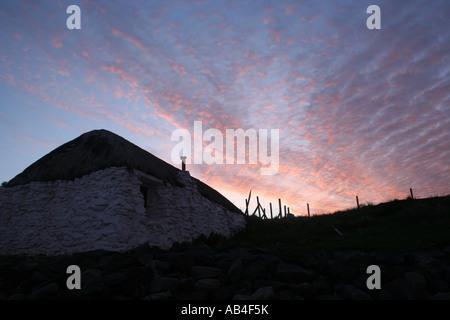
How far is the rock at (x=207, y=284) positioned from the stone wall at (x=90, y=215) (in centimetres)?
448

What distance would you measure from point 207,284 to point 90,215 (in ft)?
18.9

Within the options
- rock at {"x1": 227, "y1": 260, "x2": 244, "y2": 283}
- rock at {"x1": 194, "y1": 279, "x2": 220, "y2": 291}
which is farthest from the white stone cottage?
rock at {"x1": 227, "y1": 260, "x2": 244, "y2": 283}

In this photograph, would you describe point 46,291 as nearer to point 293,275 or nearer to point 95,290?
point 95,290

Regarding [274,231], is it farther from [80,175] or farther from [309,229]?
[80,175]

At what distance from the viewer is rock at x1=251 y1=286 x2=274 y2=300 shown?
17.2 ft

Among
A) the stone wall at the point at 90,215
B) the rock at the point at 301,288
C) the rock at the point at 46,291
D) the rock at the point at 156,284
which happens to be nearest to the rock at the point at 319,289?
the rock at the point at 301,288

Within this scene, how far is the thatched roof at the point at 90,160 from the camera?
36.4 ft

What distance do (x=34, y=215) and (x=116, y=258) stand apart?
564cm

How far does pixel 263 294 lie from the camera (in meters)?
5.30

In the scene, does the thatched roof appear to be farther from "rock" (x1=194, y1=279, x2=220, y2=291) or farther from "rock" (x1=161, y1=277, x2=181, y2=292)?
"rock" (x1=194, y1=279, x2=220, y2=291)

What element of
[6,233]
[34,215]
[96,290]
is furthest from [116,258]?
[6,233]

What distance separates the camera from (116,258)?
7477 mm

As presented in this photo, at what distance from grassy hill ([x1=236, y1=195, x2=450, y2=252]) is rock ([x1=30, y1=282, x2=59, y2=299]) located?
7.12 m

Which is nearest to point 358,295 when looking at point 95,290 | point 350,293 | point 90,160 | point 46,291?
point 350,293
